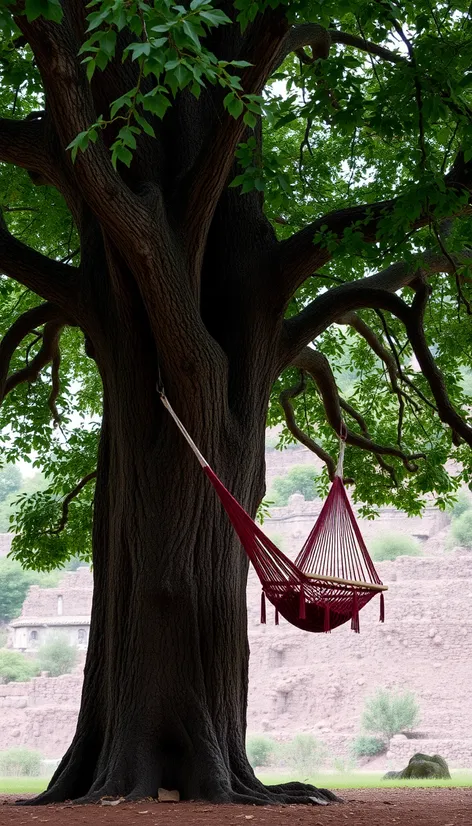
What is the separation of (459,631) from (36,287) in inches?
1204

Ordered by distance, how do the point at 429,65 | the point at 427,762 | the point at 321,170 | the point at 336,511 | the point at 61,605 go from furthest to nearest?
the point at 61,605 → the point at 427,762 → the point at 321,170 → the point at 336,511 → the point at 429,65

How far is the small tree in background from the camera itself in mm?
52625

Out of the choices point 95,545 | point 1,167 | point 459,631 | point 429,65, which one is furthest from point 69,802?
point 459,631

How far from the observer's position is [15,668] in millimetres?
39281

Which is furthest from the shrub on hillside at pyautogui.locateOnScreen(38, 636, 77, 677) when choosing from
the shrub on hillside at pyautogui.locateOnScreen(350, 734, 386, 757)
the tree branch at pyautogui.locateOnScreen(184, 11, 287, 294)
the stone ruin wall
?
the tree branch at pyautogui.locateOnScreen(184, 11, 287, 294)

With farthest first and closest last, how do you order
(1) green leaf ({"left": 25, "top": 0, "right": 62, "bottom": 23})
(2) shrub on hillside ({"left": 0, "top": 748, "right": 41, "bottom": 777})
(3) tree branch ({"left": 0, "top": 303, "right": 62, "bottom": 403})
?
(2) shrub on hillside ({"left": 0, "top": 748, "right": 41, "bottom": 777}) < (3) tree branch ({"left": 0, "top": 303, "right": 62, "bottom": 403}) < (1) green leaf ({"left": 25, "top": 0, "right": 62, "bottom": 23})

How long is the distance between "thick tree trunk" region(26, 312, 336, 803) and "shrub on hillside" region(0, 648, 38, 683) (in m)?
36.1

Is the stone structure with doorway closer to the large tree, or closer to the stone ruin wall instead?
the stone ruin wall

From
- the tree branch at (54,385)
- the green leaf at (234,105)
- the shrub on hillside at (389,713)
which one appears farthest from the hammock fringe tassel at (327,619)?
the shrub on hillside at (389,713)

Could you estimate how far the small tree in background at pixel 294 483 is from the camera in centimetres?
5262

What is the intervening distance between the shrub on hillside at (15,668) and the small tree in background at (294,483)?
16.6 m

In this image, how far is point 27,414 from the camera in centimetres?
839

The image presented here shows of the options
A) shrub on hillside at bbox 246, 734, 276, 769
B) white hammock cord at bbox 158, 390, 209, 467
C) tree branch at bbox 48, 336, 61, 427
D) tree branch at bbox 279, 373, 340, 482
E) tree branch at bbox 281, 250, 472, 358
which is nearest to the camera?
white hammock cord at bbox 158, 390, 209, 467

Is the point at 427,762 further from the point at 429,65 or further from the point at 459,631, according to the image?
the point at 459,631
